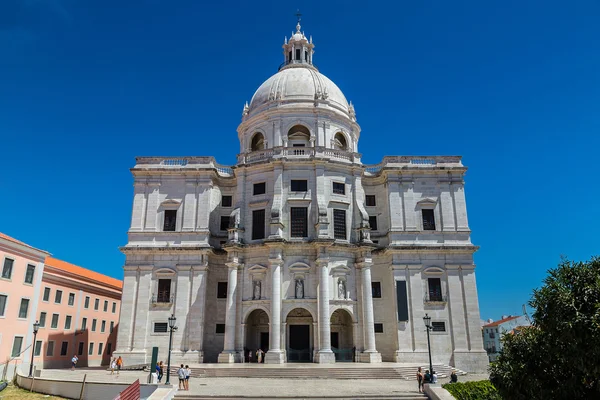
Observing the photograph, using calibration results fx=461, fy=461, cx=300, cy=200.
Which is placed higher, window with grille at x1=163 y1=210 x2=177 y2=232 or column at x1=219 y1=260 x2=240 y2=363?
window with grille at x1=163 y1=210 x2=177 y2=232

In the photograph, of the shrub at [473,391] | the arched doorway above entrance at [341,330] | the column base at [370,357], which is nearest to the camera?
the shrub at [473,391]

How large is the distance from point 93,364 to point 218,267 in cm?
1898

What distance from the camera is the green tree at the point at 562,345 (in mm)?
13836

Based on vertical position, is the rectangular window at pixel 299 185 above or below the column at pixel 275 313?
above

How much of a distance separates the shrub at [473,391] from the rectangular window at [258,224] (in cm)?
2066

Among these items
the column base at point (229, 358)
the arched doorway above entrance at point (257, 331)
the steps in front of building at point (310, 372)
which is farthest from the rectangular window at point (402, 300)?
the column base at point (229, 358)

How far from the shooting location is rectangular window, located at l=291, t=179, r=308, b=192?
132 ft

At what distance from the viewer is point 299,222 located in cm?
3931

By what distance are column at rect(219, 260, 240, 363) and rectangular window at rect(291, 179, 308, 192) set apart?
8.12 m

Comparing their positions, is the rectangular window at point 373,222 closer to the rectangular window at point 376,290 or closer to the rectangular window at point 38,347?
the rectangular window at point 376,290

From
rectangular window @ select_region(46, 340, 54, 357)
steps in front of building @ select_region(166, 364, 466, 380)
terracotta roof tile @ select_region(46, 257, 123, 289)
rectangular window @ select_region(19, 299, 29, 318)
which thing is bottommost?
steps in front of building @ select_region(166, 364, 466, 380)

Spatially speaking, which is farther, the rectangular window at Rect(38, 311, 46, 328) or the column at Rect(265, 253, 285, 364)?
the rectangular window at Rect(38, 311, 46, 328)

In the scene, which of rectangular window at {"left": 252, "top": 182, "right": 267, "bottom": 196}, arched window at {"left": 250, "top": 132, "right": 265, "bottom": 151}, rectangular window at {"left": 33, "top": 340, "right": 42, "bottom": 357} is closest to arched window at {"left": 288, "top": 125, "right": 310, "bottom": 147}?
arched window at {"left": 250, "top": 132, "right": 265, "bottom": 151}

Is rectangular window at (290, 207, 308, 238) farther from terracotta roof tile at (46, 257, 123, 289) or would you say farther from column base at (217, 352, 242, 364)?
terracotta roof tile at (46, 257, 123, 289)
